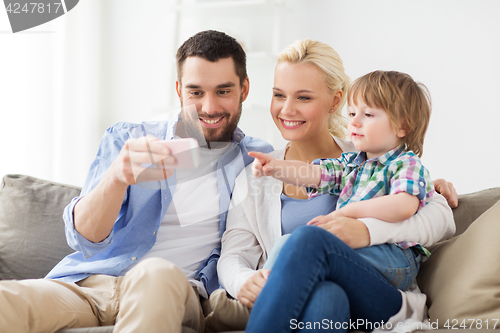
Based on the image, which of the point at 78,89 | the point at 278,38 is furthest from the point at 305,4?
the point at 78,89

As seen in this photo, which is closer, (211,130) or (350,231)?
(350,231)

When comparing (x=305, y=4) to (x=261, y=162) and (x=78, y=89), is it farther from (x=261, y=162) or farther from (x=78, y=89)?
(x=261, y=162)

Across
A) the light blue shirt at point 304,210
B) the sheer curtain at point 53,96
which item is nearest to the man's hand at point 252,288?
the light blue shirt at point 304,210

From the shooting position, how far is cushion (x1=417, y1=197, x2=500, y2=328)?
0.92 metres

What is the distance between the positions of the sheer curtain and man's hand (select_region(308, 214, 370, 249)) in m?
1.67

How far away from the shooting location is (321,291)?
0.83 meters

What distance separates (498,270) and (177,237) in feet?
2.54

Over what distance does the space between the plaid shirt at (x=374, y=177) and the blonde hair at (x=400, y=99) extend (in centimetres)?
6

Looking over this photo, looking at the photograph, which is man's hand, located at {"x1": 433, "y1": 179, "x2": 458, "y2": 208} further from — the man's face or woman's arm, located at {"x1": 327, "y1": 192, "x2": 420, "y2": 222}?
the man's face

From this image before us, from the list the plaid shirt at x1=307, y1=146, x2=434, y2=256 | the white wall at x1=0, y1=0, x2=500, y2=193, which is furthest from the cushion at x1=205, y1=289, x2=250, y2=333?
the white wall at x1=0, y1=0, x2=500, y2=193

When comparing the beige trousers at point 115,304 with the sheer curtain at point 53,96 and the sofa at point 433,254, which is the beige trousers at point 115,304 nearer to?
the sofa at point 433,254

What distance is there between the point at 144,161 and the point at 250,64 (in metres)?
1.64

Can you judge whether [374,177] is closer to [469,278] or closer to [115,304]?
[469,278]

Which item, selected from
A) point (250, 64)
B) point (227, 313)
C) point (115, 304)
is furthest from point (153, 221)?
point (250, 64)
